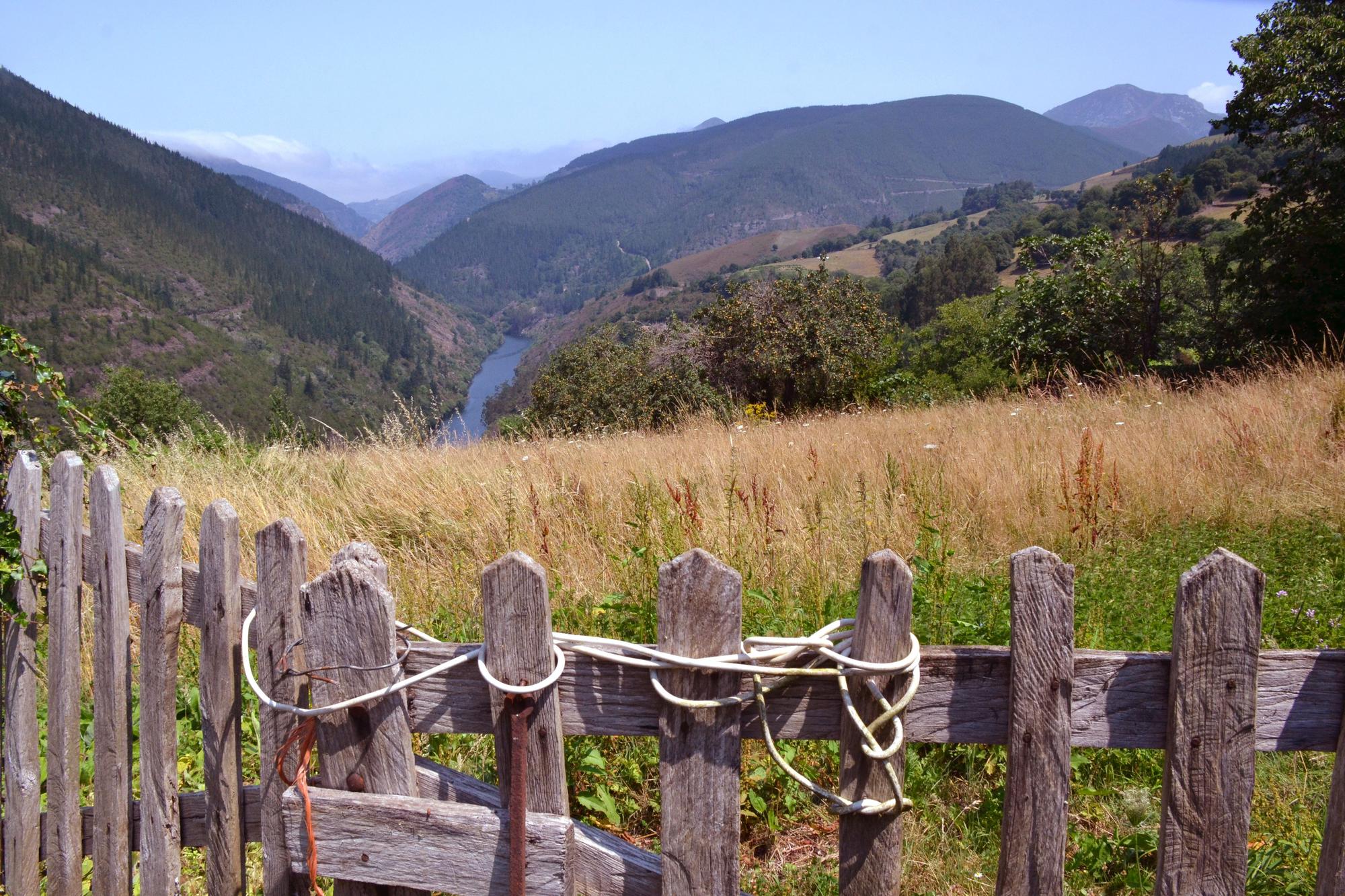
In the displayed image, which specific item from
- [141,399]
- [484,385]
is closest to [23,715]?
[141,399]

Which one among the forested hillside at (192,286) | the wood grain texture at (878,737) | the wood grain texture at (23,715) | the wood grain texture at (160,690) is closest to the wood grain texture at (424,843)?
the wood grain texture at (878,737)

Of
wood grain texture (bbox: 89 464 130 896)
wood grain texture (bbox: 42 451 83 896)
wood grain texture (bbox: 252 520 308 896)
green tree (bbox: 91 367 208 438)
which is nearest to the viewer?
wood grain texture (bbox: 252 520 308 896)

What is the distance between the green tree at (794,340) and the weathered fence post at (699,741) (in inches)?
615

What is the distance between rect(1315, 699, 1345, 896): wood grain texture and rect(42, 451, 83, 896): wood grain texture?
8.64ft

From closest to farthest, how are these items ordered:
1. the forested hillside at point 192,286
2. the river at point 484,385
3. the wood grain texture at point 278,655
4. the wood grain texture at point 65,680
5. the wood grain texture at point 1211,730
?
the wood grain texture at point 1211,730
the wood grain texture at point 278,655
the wood grain texture at point 65,680
the river at point 484,385
the forested hillside at point 192,286

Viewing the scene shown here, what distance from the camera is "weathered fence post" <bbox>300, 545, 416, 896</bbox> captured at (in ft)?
4.58

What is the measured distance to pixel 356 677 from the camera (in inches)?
56.0

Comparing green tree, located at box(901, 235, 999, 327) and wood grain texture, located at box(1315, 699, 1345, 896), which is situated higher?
green tree, located at box(901, 235, 999, 327)

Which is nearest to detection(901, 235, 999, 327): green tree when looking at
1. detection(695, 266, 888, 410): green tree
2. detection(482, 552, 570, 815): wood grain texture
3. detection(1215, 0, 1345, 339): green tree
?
detection(695, 266, 888, 410): green tree

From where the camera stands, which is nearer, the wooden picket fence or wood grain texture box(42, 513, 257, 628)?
the wooden picket fence

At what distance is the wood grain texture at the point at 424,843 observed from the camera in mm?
1371

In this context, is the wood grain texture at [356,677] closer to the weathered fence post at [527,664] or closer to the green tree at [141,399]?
the weathered fence post at [527,664]

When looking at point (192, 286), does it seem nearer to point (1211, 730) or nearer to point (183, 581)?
point (183, 581)

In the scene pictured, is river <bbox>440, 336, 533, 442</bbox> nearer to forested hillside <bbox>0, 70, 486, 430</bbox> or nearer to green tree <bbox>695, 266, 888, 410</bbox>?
forested hillside <bbox>0, 70, 486, 430</bbox>
